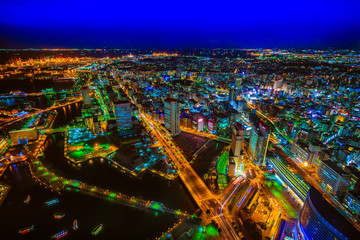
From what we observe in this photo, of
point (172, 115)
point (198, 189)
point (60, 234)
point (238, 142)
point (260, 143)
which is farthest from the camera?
point (172, 115)

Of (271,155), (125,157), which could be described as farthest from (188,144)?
(271,155)

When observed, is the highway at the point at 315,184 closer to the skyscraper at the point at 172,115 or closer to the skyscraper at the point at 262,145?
the skyscraper at the point at 262,145

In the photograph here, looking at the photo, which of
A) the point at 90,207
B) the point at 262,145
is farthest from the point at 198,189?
the point at 90,207

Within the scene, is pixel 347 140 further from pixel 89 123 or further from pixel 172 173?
pixel 89 123

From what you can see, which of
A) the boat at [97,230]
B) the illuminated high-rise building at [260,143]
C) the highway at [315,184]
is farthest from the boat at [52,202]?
the highway at [315,184]

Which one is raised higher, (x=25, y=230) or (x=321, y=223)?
(x=321, y=223)

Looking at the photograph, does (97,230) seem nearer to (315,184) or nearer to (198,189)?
(198,189)

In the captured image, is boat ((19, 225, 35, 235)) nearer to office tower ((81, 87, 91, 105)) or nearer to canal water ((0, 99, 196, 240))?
canal water ((0, 99, 196, 240))
